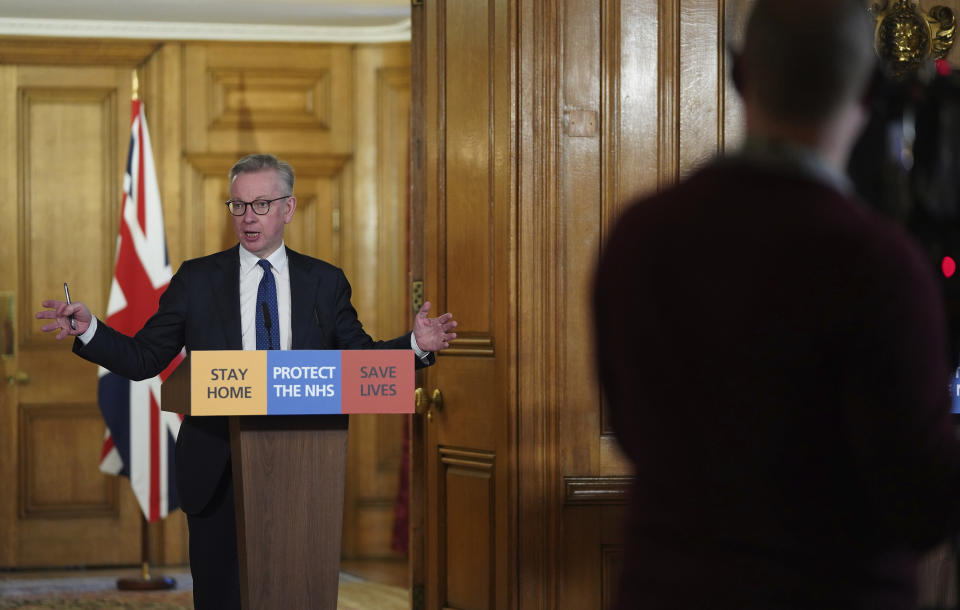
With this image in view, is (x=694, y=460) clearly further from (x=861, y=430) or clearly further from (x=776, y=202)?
(x=776, y=202)

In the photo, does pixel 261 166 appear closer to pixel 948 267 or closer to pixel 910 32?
pixel 948 267

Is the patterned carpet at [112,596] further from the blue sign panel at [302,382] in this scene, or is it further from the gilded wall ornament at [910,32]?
the gilded wall ornament at [910,32]

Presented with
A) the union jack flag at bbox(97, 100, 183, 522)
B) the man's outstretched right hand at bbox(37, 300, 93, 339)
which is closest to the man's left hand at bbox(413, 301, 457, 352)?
the man's outstretched right hand at bbox(37, 300, 93, 339)

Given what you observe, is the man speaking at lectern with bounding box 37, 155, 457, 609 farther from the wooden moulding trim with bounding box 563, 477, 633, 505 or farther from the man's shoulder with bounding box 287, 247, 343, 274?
the wooden moulding trim with bounding box 563, 477, 633, 505

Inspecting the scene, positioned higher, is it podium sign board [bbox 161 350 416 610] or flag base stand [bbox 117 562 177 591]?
podium sign board [bbox 161 350 416 610]

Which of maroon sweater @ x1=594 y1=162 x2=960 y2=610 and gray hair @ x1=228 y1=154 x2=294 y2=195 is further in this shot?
gray hair @ x1=228 y1=154 x2=294 y2=195

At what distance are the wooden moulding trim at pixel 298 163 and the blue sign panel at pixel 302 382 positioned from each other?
11.8 ft

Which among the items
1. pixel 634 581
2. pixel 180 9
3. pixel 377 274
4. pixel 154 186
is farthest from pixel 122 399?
pixel 634 581

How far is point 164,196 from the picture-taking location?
589 cm

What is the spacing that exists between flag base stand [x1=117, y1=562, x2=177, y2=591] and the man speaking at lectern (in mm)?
2552

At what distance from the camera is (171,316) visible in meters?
2.96

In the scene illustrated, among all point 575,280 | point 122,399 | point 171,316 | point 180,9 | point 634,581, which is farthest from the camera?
point 180,9

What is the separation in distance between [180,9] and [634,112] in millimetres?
3073

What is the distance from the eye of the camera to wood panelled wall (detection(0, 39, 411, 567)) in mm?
5793
